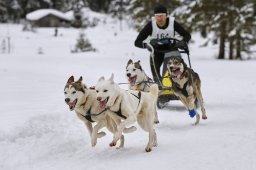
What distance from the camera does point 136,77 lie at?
23.9 feet

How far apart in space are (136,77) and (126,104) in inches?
87.9

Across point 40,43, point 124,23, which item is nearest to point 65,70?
point 40,43

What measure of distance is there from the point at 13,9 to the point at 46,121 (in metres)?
57.0

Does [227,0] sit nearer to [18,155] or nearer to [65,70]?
[65,70]

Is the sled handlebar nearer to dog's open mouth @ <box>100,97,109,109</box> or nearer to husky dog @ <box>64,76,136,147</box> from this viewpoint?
husky dog @ <box>64,76,136,147</box>

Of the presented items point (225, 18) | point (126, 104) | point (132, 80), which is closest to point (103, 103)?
point (126, 104)

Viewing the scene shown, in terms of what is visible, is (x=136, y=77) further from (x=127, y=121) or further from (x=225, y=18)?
(x=225, y=18)

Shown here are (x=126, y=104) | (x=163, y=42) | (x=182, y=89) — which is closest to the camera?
(x=126, y=104)

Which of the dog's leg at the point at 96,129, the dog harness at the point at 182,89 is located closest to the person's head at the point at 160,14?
the dog harness at the point at 182,89

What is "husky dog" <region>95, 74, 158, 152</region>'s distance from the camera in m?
4.94

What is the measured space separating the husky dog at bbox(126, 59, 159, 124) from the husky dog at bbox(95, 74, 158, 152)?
1.49 metres

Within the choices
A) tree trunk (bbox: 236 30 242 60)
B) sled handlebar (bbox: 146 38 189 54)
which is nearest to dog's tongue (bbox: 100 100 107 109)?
sled handlebar (bbox: 146 38 189 54)

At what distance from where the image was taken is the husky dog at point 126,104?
4.94 m

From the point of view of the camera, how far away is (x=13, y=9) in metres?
61.0
